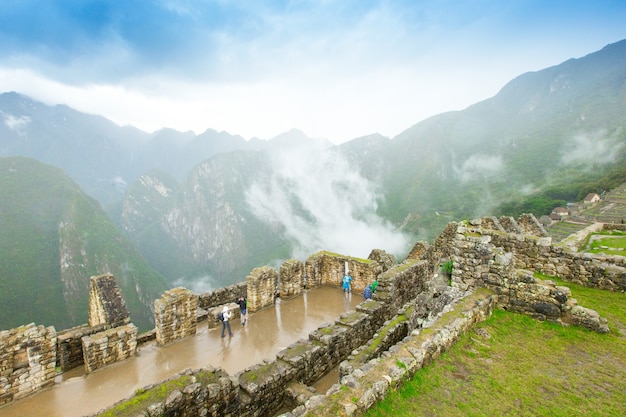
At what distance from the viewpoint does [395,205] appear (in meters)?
117

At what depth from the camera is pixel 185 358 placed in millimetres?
8906

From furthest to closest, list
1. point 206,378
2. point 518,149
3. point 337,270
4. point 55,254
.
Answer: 1. point 518,149
2. point 55,254
3. point 337,270
4. point 206,378

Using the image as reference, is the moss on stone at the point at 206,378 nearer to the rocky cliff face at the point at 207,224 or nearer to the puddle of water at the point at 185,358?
the puddle of water at the point at 185,358

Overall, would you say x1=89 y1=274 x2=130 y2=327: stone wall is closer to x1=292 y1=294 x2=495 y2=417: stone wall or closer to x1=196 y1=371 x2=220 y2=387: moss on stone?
x1=196 y1=371 x2=220 y2=387: moss on stone

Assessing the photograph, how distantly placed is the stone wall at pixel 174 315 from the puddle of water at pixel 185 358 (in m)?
0.28

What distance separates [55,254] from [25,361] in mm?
109663

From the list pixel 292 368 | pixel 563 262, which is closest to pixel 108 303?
pixel 292 368

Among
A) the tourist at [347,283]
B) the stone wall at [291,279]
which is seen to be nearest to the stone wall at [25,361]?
the stone wall at [291,279]

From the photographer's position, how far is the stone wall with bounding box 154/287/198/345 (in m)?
9.45

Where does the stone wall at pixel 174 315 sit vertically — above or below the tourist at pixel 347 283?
above

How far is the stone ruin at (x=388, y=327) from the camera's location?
15.4 feet

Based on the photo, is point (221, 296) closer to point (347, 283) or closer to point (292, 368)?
point (347, 283)

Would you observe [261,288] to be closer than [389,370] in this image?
No

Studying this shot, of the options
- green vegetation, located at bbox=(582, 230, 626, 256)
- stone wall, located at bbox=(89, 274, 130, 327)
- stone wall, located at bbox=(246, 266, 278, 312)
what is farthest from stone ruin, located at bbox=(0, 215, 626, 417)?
green vegetation, located at bbox=(582, 230, 626, 256)
